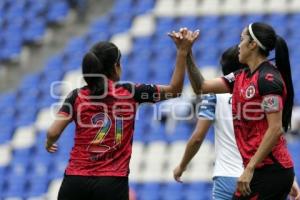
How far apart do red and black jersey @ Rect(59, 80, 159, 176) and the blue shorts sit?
76 cm

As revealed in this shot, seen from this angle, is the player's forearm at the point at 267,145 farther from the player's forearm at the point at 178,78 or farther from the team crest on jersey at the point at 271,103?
the player's forearm at the point at 178,78

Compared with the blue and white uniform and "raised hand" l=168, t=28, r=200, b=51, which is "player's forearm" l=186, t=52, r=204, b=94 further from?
the blue and white uniform

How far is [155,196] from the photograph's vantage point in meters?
10.7

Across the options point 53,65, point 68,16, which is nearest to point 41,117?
point 53,65

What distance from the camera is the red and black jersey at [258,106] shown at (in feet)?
14.5

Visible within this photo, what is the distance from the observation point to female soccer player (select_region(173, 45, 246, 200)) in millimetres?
5398

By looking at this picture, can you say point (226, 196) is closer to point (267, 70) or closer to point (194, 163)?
point (267, 70)

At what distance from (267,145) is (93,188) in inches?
47.3

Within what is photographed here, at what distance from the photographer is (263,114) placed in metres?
4.48

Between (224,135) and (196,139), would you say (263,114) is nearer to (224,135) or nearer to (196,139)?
(224,135)

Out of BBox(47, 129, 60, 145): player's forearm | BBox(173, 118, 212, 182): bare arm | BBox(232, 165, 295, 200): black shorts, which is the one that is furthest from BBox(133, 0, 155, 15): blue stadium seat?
BBox(232, 165, 295, 200): black shorts

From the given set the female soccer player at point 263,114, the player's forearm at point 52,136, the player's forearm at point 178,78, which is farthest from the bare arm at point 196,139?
the player's forearm at point 52,136

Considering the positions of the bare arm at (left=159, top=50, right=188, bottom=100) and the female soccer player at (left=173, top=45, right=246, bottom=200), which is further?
the female soccer player at (left=173, top=45, right=246, bottom=200)

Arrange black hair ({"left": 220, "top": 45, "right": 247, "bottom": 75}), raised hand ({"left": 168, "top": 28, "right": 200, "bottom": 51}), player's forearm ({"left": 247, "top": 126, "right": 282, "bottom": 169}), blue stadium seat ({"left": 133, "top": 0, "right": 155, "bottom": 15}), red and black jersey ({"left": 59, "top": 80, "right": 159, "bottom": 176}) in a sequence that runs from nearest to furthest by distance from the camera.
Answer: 1. player's forearm ({"left": 247, "top": 126, "right": 282, "bottom": 169})
2. raised hand ({"left": 168, "top": 28, "right": 200, "bottom": 51})
3. red and black jersey ({"left": 59, "top": 80, "right": 159, "bottom": 176})
4. black hair ({"left": 220, "top": 45, "right": 247, "bottom": 75})
5. blue stadium seat ({"left": 133, "top": 0, "right": 155, "bottom": 15})
